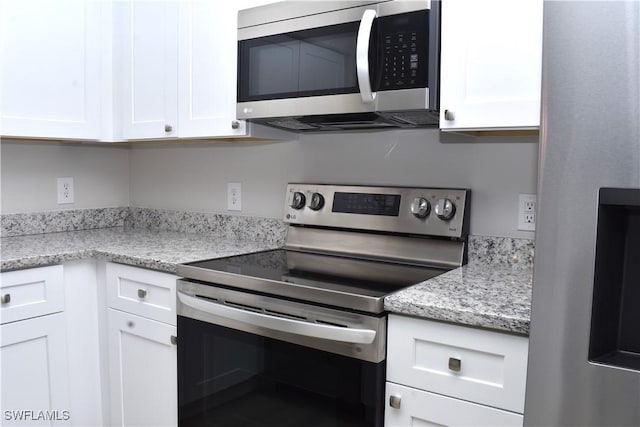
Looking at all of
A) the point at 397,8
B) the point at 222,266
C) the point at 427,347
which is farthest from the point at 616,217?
the point at 222,266

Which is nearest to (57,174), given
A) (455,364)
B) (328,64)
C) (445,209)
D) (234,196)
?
(234,196)

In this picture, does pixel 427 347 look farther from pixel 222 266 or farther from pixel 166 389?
pixel 166 389

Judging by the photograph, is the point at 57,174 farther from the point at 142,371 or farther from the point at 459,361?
the point at 459,361

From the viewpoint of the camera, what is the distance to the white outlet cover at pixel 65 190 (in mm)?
2383

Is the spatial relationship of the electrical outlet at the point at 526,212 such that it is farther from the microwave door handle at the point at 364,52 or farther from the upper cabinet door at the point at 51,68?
the upper cabinet door at the point at 51,68

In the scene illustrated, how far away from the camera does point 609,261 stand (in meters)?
0.84

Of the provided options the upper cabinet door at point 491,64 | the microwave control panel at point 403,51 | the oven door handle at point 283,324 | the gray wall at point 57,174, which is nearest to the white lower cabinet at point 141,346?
the oven door handle at point 283,324

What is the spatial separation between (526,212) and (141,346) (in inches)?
51.7

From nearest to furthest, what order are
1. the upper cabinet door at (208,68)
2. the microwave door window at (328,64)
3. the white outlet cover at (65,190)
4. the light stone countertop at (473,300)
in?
the light stone countertop at (473,300)
the microwave door window at (328,64)
the upper cabinet door at (208,68)
the white outlet cover at (65,190)

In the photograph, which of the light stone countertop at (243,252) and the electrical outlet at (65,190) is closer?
the light stone countertop at (243,252)

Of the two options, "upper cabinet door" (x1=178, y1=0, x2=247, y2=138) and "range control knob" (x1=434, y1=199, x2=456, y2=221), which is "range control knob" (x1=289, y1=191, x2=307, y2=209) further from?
"range control knob" (x1=434, y1=199, x2=456, y2=221)

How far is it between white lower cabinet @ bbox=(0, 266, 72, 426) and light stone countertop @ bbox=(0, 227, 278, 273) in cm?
5

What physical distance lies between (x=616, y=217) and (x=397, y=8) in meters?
0.86

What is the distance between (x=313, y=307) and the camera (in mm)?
1345
